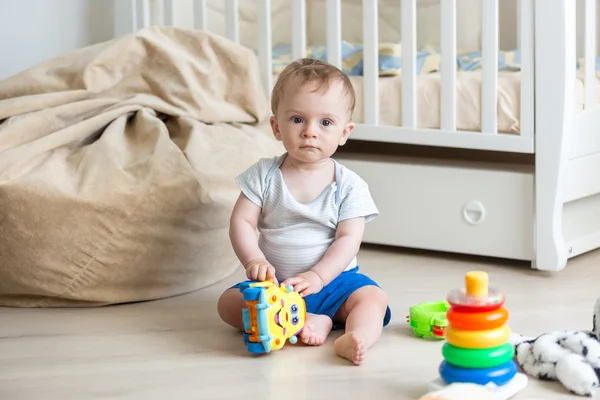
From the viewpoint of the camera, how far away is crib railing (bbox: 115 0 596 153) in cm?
212

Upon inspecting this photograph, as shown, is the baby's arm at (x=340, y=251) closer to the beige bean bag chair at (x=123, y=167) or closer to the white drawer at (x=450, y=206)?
the beige bean bag chair at (x=123, y=167)

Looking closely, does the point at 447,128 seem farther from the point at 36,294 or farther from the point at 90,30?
the point at 90,30

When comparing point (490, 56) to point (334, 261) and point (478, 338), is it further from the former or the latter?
point (478, 338)

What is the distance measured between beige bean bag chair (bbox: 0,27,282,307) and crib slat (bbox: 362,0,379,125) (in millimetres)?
258

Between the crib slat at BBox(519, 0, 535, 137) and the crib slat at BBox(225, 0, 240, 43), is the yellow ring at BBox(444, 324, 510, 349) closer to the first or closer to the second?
the crib slat at BBox(519, 0, 535, 137)

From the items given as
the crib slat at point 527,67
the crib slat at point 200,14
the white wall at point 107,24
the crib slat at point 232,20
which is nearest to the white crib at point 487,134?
the crib slat at point 527,67

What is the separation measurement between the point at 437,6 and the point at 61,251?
5.22ft

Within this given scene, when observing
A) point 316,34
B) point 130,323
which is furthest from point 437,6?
point 130,323

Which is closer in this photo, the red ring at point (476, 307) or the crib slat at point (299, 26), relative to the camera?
the red ring at point (476, 307)

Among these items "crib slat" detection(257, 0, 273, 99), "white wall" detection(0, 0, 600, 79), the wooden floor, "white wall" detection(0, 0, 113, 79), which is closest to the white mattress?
"crib slat" detection(257, 0, 273, 99)

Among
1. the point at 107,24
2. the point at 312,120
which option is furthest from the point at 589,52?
the point at 107,24

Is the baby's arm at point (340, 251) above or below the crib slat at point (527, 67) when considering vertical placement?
below

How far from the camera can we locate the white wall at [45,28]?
2.82 metres

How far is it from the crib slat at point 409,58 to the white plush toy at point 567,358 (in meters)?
0.88
